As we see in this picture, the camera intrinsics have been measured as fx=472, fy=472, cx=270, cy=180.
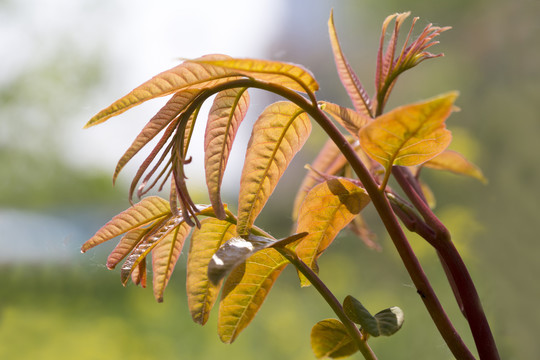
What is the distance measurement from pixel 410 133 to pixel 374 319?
12 centimetres

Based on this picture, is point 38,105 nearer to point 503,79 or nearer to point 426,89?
point 426,89

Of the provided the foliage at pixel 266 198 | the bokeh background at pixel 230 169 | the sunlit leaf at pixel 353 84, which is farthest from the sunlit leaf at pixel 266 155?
the bokeh background at pixel 230 169

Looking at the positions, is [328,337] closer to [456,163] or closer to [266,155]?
[266,155]

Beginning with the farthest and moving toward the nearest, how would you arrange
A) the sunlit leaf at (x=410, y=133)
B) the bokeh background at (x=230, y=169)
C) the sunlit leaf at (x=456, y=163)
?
1. the bokeh background at (x=230, y=169)
2. the sunlit leaf at (x=456, y=163)
3. the sunlit leaf at (x=410, y=133)

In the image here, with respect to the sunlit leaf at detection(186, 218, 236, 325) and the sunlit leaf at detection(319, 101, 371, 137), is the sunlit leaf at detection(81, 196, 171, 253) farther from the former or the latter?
the sunlit leaf at detection(319, 101, 371, 137)

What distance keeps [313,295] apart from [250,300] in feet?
2.77

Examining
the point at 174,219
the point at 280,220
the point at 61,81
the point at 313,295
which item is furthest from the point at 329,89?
the point at 174,219

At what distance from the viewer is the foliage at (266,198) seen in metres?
0.27

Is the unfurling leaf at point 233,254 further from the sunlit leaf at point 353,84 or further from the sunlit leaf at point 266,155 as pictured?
the sunlit leaf at point 353,84

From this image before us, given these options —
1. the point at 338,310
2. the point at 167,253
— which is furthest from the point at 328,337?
the point at 167,253

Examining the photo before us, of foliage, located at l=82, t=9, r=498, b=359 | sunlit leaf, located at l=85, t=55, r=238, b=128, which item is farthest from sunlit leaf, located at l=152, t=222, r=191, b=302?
sunlit leaf, located at l=85, t=55, r=238, b=128

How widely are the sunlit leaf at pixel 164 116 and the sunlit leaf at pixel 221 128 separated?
0.8 inches

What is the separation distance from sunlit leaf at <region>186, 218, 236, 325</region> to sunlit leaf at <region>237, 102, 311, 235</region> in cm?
5

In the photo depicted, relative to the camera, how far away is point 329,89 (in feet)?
3.63
